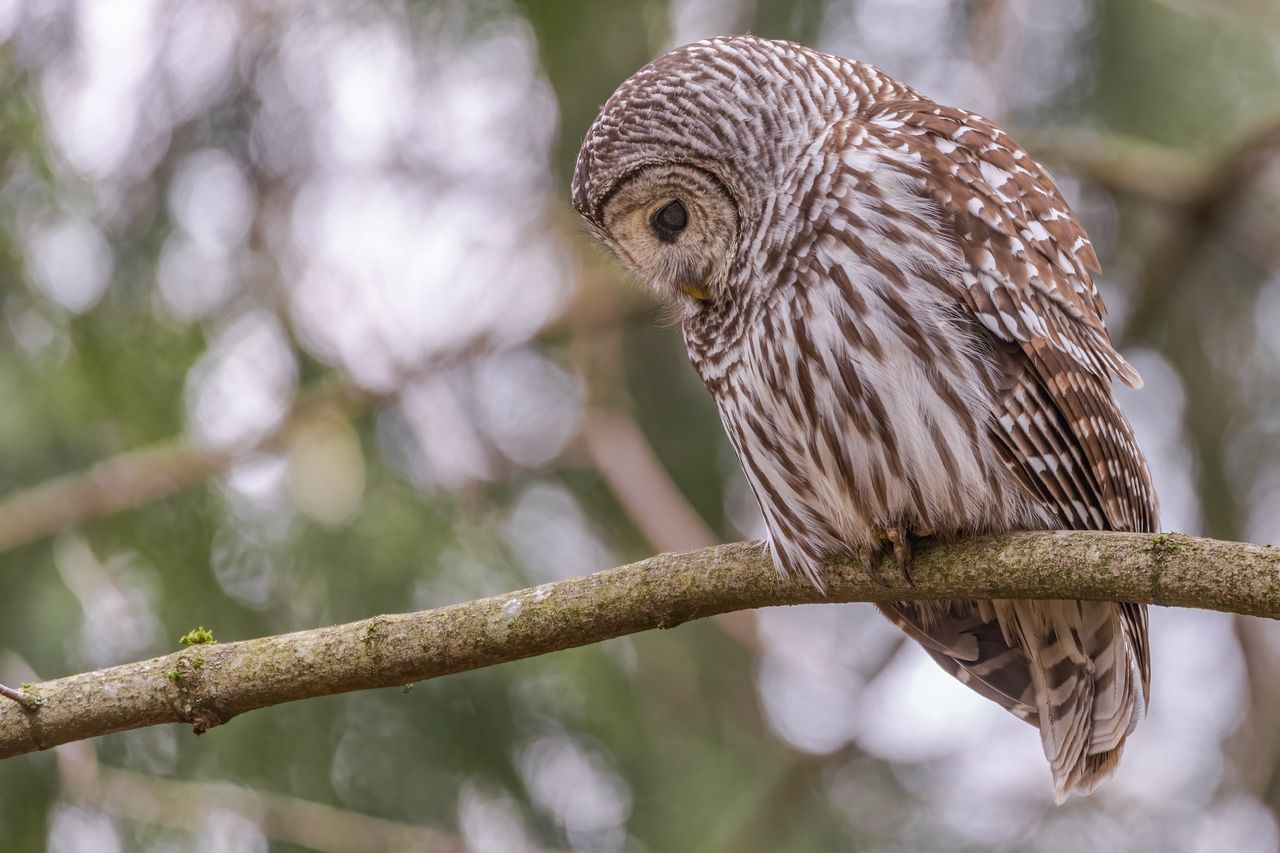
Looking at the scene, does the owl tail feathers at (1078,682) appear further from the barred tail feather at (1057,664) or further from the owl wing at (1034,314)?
the owl wing at (1034,314)

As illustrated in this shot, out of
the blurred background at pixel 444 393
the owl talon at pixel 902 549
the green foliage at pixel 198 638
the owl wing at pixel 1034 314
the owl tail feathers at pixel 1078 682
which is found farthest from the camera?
the blurred background at pixel 444 393

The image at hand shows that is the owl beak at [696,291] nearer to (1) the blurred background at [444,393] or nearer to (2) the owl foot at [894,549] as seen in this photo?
(2) the owl foot at [894,549]

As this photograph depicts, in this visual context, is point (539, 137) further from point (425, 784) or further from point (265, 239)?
point (425, 784)

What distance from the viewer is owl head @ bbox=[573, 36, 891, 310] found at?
351 centimetres

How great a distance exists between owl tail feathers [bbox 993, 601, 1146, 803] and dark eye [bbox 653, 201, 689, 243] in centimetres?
129

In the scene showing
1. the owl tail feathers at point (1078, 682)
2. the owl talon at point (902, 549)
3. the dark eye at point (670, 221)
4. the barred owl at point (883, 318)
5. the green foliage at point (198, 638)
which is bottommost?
the owl tail feathers at point (1078, 682)

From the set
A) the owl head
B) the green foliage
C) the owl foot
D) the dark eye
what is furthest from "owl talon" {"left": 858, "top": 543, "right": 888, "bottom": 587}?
the green foliage

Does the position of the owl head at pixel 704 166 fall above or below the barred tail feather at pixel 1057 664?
above

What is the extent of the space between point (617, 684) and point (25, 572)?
2.47 metres

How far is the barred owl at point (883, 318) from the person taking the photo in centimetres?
334

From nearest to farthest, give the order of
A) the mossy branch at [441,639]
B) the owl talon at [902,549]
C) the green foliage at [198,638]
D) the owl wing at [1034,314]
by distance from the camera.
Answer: the mossy branch at [441,639] < the green foliage at [198,638] < the owl talon at [902,549] < the owl wing at [1034,314]

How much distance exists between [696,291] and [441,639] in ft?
3.59

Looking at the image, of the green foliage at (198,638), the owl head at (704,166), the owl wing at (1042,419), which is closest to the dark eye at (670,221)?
the owl head at (704,166)

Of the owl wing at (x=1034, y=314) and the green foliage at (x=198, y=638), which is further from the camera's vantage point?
the owl wing at (x=1034, y=314)
